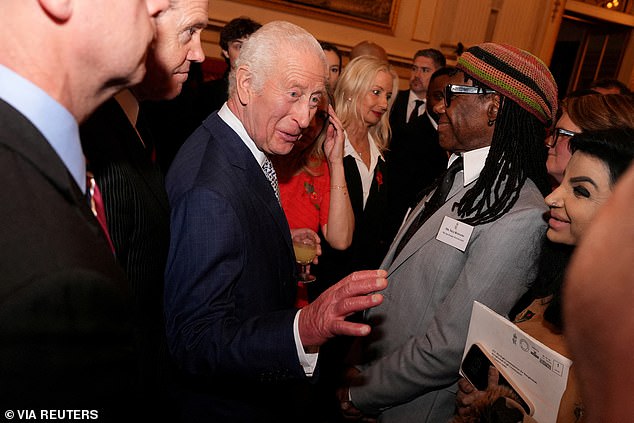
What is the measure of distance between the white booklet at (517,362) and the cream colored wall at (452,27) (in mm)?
6836

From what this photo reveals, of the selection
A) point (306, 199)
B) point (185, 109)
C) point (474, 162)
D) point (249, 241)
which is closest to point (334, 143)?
point (306, 199)

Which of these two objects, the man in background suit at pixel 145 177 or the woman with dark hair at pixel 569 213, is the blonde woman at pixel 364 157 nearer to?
the woman with dark hair at pixel 569 213

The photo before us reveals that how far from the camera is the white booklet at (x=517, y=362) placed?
1265 millimetres

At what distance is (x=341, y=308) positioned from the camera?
124cm

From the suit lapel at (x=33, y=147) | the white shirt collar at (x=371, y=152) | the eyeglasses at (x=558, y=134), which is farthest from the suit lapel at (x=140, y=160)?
the white shirt collar at (x=371, y=152)

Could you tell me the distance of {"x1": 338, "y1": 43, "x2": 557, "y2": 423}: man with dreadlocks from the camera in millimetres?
1691

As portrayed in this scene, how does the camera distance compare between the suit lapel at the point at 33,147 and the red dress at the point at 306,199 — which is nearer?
the suit lapel at the point at 33,147

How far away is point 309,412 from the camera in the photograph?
3.05 m

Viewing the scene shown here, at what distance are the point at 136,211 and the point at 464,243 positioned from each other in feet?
3.77

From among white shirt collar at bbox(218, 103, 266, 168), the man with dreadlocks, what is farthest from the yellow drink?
white shirt collar at bbox(218, 103, 266, 168)

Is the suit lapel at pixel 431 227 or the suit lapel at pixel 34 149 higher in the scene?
the suit lapel at pixel 34 149

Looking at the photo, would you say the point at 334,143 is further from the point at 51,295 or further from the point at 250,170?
the point at 51,295

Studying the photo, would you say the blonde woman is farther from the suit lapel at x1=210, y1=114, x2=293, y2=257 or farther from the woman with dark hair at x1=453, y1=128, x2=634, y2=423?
the woman with dark hair at x1=453, y1=128, x2=634, y2=423

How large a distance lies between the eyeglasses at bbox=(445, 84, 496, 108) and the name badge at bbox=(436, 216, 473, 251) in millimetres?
554
